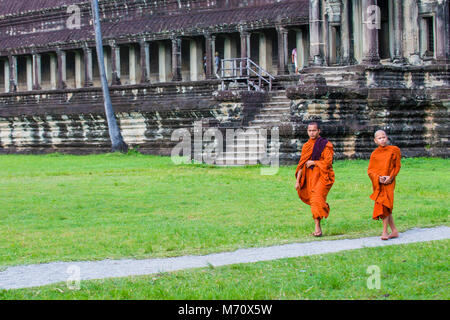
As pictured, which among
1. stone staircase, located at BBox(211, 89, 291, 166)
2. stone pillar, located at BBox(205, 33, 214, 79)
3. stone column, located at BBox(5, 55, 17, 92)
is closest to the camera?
stone staircase, located at BBox(211, 89, 291, 166)

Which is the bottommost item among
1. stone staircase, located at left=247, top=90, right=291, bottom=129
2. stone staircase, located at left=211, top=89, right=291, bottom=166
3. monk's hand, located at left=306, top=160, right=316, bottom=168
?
monk's hand, located at left=306, top=160, right=316, bottom=168

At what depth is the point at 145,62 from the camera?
3678 centimetres

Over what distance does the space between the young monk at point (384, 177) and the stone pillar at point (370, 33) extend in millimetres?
12466

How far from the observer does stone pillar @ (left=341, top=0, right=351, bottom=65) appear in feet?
83.5

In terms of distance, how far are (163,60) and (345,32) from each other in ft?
50.6

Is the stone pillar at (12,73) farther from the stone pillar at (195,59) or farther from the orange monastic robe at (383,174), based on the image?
the orange monastic robe at (383,174)

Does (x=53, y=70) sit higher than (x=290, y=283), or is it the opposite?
(x=53, y=70)

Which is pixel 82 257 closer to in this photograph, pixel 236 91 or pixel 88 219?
pixel 88 219

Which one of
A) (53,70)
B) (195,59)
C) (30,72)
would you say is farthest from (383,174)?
(30,72)

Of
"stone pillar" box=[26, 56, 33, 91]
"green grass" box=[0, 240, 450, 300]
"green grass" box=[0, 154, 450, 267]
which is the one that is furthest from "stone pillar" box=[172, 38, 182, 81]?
"green grass" box=[0, 240, 450, 300]

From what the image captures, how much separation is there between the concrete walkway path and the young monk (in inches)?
13.7

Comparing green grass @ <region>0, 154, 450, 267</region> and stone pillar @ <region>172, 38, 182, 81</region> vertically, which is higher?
stone pillar @ <region>172, 38, 182, 81</region>

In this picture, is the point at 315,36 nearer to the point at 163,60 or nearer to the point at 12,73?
the point at 163,60

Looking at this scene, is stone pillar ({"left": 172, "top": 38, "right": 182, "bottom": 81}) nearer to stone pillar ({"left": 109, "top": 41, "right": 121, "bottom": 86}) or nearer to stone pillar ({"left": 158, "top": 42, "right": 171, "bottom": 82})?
stone pillar ({"left": 109, "top": 41, "right": 121, "bottom": 86})
